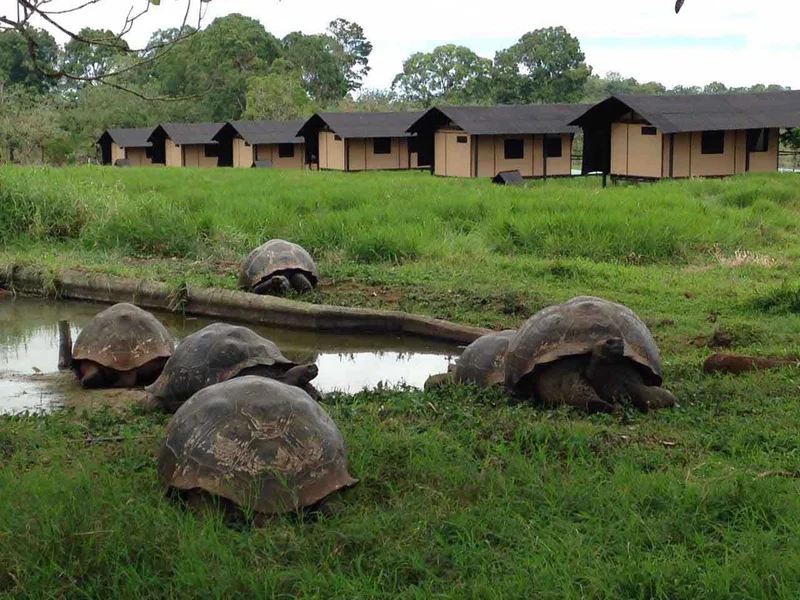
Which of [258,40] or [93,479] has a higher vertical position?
[258,40]

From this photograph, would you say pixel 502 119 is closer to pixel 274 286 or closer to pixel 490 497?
pixel 274 286

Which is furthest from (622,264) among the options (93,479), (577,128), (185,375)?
(577,128)

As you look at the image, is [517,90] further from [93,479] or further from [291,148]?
[93,479]

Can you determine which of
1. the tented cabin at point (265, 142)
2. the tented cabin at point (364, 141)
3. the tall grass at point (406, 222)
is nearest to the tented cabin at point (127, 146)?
the tented cabin at point (265, 142)

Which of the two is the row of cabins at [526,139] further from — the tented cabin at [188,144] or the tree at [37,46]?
the tree at [37,46]

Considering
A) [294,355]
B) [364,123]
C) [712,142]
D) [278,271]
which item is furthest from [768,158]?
[294,355]

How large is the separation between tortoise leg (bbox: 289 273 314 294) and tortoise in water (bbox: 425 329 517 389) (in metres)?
4.65

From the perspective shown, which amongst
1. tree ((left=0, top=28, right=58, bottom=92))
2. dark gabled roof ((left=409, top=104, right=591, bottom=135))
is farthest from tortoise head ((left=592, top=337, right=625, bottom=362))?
dark gabled roof ((left=409, top=104, right=591, bottom=135))

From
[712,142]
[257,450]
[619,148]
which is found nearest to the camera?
[257,450]

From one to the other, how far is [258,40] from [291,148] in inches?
851

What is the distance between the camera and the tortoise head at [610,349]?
6.13 meters

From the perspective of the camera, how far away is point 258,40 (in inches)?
2628

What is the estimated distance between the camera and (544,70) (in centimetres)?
6184

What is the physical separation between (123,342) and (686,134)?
2539 centimetres
